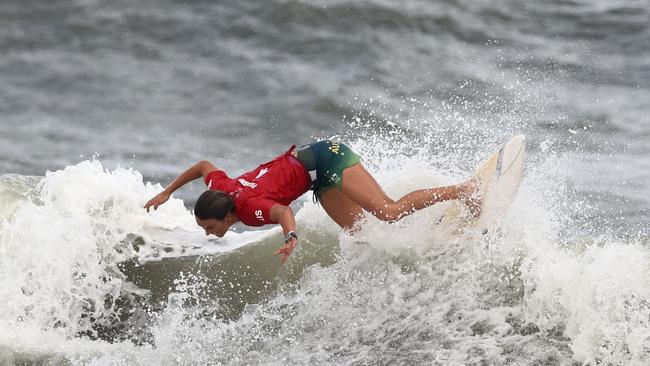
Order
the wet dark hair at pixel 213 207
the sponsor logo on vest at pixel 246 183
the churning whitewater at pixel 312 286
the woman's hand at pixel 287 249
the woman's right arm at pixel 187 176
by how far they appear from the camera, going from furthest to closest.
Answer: the woman's right arm at pixel 187 176, the sponsor logo on vest at pixel 246 183, the wet dark hair at pixel 213 207, the churning whitewater at pixel 312 286, the woman's hand at pixel 287 249

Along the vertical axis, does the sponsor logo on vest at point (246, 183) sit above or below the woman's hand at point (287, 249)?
above

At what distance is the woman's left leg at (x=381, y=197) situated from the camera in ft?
21.8

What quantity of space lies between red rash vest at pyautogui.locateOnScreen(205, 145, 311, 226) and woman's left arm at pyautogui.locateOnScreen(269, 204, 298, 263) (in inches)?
2.6

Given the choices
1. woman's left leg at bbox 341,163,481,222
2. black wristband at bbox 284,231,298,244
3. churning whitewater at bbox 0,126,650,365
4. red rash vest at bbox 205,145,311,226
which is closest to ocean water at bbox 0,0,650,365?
churning whitewater at bbox 0,126,650,365

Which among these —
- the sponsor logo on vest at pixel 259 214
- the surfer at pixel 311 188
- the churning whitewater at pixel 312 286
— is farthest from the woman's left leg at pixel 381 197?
the sponsor logo on vest at pixel 259 214

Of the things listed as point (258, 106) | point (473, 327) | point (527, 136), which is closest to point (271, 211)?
point (473, 327)

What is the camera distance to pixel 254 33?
15.5m

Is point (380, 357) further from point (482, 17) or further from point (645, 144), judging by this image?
point (482, 17)

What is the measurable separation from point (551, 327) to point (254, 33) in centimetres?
1039

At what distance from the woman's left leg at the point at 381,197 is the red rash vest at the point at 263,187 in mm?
315

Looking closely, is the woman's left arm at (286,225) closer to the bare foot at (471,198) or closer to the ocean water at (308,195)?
the ocean water at (308,195)

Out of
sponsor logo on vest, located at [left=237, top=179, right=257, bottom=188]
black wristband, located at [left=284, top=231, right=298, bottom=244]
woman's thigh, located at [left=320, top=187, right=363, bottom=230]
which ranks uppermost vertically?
sponsor logo on vest, located at [left=237, top=179, right=257, bottom=188]

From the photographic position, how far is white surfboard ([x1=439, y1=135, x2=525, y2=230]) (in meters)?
6.84

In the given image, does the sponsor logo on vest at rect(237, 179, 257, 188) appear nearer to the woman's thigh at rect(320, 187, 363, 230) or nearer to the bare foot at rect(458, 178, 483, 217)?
the woman's thigh at rect(320, 187, 363, 230)
